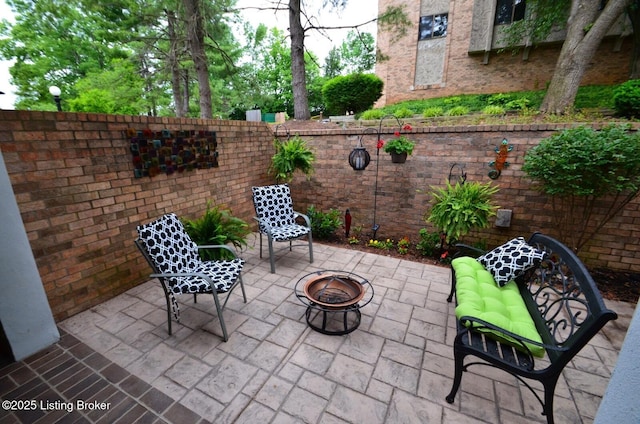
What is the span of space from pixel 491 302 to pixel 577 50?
6533 millimetres

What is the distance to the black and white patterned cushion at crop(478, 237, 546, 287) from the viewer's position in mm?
2324

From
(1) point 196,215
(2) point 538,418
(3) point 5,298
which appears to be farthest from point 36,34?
(2) point 538,418

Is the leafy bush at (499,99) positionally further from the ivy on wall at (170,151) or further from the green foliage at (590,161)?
the ivy on wall at (170,151)

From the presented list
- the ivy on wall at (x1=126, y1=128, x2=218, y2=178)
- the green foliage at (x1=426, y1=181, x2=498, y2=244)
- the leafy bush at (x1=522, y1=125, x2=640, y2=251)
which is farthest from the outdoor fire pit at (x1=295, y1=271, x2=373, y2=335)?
the leafy bush at (x1=522, y1=125, x2=640, y2=251)

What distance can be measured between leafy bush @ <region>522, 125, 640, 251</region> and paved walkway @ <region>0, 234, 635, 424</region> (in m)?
1.19

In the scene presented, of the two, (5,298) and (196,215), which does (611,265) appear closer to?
(196,215)

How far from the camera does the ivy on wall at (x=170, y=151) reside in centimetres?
314

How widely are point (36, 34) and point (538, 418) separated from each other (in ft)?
73.6

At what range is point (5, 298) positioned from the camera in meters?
2.05

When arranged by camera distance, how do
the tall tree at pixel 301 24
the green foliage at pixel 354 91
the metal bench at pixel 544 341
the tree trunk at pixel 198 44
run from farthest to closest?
the green foliage at pixel 354 91 < the tall tree at pixel 301 24 < the tree trunk at pixel 198 44 < the metal bench at pixel 544 341

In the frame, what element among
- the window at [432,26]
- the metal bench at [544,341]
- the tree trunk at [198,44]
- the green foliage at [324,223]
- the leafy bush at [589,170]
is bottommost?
the green foliage at [324,223]

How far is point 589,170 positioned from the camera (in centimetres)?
290

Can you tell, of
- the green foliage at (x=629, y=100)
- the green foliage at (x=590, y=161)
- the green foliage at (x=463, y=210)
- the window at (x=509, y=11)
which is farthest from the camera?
the window at (x=509, y=11)

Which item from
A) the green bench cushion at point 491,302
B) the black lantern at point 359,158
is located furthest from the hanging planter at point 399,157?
the green bench cushion at point 491,302
